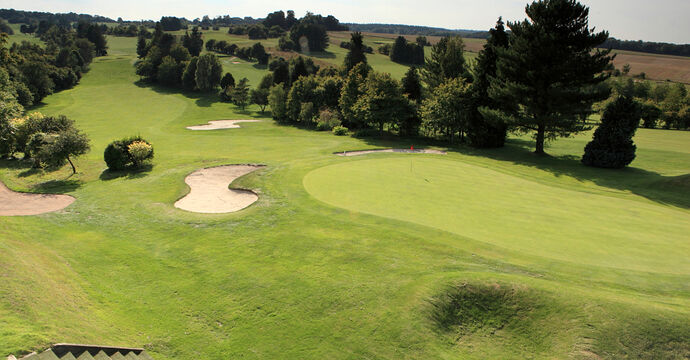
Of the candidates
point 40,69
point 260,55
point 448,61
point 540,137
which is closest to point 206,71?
point 40,69

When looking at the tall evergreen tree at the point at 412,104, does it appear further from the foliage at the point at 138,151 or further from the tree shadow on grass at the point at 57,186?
the tree shadow on grass at the point at 57,186

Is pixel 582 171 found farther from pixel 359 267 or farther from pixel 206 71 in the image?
pixel 206 71

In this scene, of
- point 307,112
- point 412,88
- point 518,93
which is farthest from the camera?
point 307,112

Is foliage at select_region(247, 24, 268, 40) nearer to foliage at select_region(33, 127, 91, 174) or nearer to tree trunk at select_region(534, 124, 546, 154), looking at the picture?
foliage at select_region(33, 127, 91, 174)

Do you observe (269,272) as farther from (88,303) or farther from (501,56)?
(501,56)

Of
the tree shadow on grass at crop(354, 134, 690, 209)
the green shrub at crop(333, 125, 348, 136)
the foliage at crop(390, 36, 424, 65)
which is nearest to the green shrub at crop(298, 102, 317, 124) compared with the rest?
the green shrub at crop(333, 125, 348, 136)

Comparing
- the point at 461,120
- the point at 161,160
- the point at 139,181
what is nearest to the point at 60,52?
the point at 161,160
